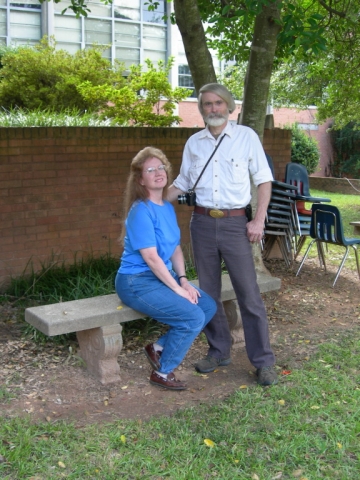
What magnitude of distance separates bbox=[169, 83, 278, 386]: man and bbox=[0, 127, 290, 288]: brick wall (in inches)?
107

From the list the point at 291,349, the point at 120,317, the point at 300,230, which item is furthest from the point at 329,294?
the point at 120,317

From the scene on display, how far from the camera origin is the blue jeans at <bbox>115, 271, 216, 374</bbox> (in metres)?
4.20

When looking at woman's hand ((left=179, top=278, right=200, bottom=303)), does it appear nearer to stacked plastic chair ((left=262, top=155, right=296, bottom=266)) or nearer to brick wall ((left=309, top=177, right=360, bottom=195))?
stacked plastic chair ((left=262, top=155, right=296, bottom=266))

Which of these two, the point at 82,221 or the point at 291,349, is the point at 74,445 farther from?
the point at 82,221

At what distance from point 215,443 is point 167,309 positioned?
0.94m

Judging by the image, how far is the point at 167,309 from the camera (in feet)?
13.8

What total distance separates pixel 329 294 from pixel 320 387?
2.81 meters

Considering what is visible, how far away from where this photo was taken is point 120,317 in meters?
4.41

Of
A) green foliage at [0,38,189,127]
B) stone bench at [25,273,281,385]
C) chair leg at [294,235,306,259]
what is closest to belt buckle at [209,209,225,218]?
stone bench at [25,273,281,385]

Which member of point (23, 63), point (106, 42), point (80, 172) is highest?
point (106, 42)

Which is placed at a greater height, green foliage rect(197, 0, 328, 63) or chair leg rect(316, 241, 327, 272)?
green foliage rect(197, 0, 328, 63)

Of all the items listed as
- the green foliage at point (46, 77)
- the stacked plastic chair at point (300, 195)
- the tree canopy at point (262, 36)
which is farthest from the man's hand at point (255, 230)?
the green foliage at point (46, 77)

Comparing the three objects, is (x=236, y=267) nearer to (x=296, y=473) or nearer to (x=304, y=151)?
(x=296, y=473)

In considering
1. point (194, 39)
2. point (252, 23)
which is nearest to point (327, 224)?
point (194, 39)
